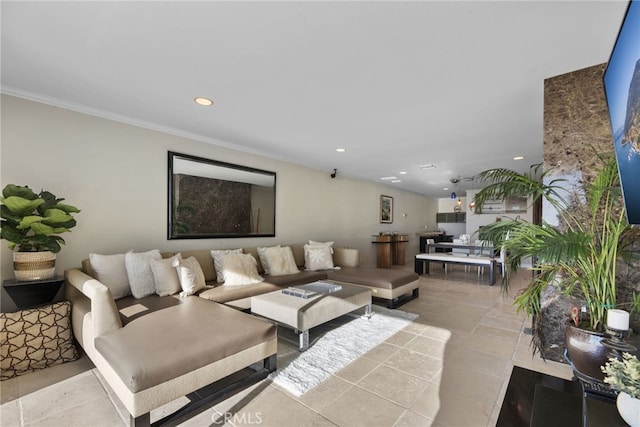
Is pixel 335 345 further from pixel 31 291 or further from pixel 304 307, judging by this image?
pixel 31 291

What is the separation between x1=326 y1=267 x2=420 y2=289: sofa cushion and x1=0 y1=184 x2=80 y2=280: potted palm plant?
10.5 feet

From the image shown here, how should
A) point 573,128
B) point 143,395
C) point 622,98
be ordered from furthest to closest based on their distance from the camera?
point 573,128 < point 143,395 < point 622,98

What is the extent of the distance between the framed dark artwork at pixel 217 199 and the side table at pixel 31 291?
1233 millimetres

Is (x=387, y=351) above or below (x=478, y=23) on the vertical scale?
below

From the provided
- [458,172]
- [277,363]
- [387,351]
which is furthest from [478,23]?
[458,172]

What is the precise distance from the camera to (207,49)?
1892 mm

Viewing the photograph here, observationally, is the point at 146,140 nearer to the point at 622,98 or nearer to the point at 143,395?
the point at 143,395

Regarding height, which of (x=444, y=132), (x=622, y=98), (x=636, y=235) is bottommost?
(x=636, y=235)

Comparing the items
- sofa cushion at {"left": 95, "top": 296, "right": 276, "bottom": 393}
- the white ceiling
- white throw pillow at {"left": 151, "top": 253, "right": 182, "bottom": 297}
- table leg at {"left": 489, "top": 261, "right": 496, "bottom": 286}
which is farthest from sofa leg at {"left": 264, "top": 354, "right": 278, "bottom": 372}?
table leg at {"left": 489, "top": 261, "right": 496, "bottom": 286}

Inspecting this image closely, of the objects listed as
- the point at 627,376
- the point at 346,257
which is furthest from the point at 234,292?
the point at 627,376

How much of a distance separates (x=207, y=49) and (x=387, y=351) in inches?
115

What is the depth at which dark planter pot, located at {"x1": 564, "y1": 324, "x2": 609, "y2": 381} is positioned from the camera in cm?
175

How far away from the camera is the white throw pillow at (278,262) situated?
404 cm

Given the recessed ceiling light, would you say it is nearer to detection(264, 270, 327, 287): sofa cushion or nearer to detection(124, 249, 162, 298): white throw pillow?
detection(124, 249, 162, 298): white throw pillow
